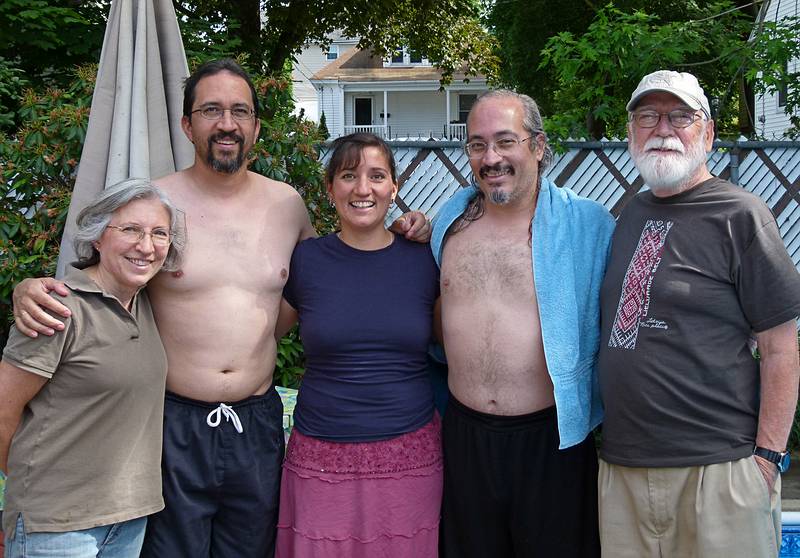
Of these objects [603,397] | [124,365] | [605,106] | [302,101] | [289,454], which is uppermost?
[302,101]

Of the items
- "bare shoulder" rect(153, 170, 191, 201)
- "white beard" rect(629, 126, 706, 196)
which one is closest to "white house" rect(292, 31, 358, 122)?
"bare shoulder" rect(153, 170, 191, 201)

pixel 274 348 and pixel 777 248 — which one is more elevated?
pixel 777 248

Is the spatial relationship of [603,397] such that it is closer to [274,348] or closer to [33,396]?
[274,348]

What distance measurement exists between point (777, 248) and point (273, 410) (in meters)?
1.82

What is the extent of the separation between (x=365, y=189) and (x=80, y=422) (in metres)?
1.21

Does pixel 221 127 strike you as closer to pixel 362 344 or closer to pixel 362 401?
pixel 362 344

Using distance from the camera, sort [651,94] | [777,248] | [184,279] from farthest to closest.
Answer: [184,279] < [651,94] < [777,248]


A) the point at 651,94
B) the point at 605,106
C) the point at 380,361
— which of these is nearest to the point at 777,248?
the point at 651,94

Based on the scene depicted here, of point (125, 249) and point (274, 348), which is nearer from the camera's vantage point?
point (125, 249)

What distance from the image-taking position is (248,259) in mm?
2812

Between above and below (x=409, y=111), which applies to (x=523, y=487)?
below

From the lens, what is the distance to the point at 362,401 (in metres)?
2.65

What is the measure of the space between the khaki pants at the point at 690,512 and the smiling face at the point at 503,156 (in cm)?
103

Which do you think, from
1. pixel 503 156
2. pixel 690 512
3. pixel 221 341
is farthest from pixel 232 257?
pixel 690 512
